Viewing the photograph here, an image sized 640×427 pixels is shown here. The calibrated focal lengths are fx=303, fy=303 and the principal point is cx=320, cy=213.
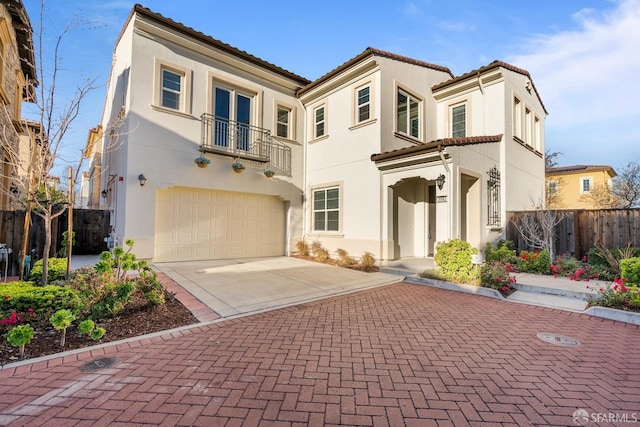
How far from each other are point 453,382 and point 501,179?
10.3 meters

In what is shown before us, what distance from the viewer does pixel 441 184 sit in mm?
9070

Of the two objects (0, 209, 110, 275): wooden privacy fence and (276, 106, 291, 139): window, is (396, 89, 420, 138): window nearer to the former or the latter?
(276, 106, 291, 139): window

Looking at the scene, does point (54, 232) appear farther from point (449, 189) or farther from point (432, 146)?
point (449, 189)

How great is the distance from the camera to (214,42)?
10.9 m

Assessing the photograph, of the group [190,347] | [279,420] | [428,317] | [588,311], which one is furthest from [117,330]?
[588,311]

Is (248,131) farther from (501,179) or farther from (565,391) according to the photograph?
(565,391)

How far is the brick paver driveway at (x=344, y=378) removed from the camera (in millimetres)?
2623

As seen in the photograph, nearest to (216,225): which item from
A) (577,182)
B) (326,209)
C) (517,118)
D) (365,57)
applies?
(326,209)

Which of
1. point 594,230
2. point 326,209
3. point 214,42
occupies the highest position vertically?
point 214,42

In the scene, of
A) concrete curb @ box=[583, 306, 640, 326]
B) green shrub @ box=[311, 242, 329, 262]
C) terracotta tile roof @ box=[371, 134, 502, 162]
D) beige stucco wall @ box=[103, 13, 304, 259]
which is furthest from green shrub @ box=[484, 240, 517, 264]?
beige stucco wall @ box=[103, 13, 304, 259]

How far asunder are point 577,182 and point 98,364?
3460 cm

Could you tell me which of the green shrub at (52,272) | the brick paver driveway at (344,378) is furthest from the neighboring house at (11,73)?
the brick paver driveway at (344,378)

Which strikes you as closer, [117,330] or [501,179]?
[117,330]

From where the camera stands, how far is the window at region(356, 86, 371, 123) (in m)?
11.3
